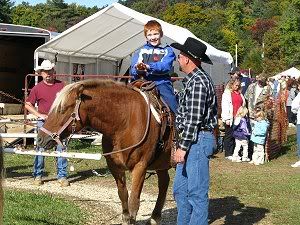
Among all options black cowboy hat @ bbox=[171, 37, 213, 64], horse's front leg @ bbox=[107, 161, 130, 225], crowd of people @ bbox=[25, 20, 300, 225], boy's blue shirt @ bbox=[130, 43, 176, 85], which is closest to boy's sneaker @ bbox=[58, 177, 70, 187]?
crowd of people @ bbox=[25, 20, 300, 225]

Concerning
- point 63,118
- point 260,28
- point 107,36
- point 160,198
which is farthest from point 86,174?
point 260,28

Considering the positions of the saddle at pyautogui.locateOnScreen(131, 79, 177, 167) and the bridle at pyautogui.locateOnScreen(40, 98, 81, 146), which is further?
the saddle at pyautogui.locateOnScreen(131, 79, 177, 167)

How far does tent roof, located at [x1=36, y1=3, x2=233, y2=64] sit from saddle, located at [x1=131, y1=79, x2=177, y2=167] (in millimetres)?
8455

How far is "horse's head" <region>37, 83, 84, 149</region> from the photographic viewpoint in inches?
245

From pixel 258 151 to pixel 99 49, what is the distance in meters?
6.85

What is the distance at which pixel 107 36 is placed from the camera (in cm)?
1788

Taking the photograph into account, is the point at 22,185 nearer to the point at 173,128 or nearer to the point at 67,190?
the point at 67,190

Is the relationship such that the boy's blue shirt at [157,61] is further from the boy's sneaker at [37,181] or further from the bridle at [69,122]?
the boy's sneaker at [37,181]

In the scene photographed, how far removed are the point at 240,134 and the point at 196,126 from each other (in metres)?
8.81

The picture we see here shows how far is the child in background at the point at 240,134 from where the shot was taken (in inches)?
562

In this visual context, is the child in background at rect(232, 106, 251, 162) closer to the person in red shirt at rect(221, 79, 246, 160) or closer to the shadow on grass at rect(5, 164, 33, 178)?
the person in red shirt at rect(221, 79, 246, 160)

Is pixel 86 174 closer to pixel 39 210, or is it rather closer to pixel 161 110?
pixel 39 210

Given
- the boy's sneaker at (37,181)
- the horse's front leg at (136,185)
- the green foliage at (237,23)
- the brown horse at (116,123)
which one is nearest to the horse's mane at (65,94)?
the brown horse at (116,123)

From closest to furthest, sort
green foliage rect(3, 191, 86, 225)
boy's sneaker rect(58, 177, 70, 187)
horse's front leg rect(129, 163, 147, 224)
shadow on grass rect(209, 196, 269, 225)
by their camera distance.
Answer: horse's front leg rect(129, 163, 147, 224) < green foliage rect(3, 191, 86, 225) < shadow on grass rect(209, 196, 269, 225) < boy's sneaker rect(58, 177, 70, 187)
